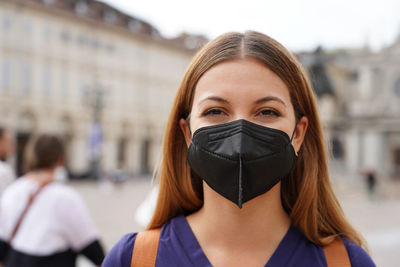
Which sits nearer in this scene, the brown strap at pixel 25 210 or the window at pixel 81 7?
the brown strap at pixel 25 210

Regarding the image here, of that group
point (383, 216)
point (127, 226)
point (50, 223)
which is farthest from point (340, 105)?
point (50, 223)

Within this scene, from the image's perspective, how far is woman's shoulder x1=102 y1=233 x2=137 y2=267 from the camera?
167cm

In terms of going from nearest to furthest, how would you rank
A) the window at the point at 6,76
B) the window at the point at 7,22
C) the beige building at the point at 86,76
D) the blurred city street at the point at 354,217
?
the blurred city street at the point at 354,217
the window at the point at 6,76
the window at the point at 7,22
the beige building at the point at 86,76

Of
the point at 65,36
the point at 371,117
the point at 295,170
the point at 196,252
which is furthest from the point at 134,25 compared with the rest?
the point at 196,252

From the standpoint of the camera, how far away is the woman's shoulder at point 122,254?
1665mm

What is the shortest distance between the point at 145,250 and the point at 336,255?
663 mm

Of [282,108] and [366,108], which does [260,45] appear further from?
[366,108]

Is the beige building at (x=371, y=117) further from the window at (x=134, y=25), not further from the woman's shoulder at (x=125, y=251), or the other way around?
the woman's shoulder at (x=125, y=251)

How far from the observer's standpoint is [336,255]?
1639 mm

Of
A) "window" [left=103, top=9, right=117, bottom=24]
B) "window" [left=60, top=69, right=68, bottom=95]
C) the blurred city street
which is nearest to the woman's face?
the blurred city street

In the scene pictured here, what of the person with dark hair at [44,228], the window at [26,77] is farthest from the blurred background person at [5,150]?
the window at [26,77]

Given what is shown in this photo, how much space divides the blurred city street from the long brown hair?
7.64ft

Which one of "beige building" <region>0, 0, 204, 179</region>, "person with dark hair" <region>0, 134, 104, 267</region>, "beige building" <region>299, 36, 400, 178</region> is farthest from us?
"beige building" <region>299, 36, 400, 178</region>

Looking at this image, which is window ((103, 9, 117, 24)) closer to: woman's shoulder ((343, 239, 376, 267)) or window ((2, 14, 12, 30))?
window ((2, 14, 12, 30))
